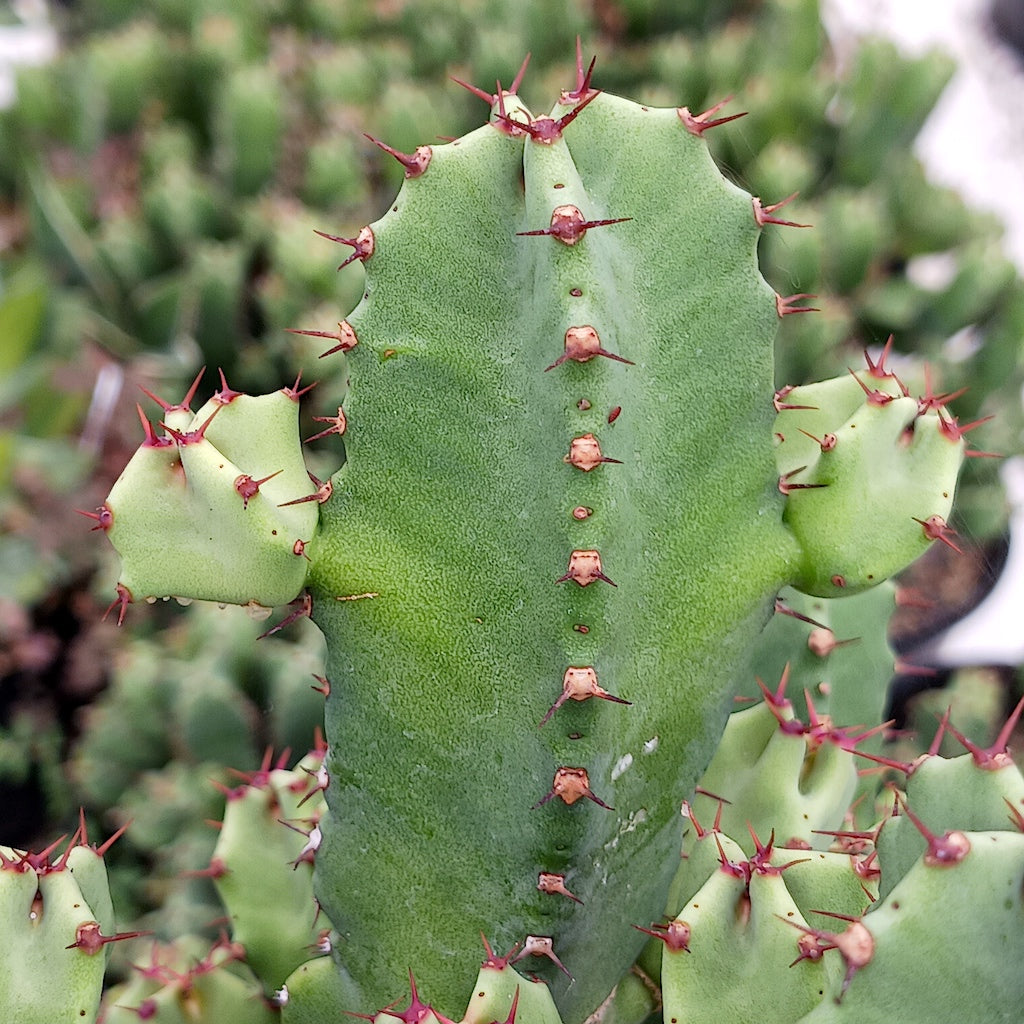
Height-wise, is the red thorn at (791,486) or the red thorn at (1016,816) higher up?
the red thorn at (791,486)

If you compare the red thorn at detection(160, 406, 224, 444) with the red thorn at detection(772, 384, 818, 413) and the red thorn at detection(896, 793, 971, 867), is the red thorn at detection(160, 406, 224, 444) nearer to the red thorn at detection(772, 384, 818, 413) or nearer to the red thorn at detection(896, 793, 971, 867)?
the red thorn at detection(772, 384, 818, 413)

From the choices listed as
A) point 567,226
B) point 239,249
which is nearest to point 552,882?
point 567,226

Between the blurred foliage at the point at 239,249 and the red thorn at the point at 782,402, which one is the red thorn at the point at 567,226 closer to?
the red thorn at the point at 782,402

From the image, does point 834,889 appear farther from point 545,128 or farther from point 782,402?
point 545,128

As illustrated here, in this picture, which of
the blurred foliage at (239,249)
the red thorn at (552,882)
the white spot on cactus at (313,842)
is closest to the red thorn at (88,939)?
the white spot on cactus at (313,842)

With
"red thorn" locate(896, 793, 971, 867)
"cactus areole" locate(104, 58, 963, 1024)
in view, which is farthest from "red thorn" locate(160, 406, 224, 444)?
"red thorn" locate(896, 793, 971, 867)

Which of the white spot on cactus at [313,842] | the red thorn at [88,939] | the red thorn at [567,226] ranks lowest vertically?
the white spot on cactus at [313,842]
